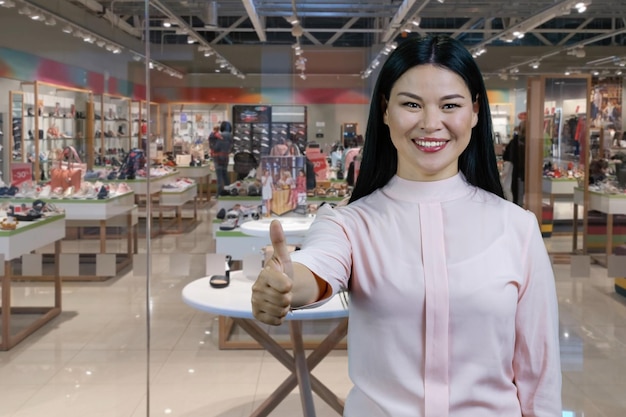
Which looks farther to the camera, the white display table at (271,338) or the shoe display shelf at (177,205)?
the shoe display shelf at (177,205)

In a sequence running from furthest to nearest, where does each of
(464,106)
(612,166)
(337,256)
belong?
(612,166) < (464,106) < (337,256)

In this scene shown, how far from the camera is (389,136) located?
4.63 ft

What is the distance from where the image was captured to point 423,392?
123 cm

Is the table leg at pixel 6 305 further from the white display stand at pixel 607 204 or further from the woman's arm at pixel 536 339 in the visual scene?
the woman's arm at pixel 536 339

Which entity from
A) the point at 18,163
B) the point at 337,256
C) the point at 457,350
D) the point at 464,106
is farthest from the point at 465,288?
the point at 18,163

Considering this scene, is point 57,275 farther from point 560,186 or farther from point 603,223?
point 603,223

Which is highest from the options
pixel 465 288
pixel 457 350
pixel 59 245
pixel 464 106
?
pixel 464 106

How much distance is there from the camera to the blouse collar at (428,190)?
1310 millimetres

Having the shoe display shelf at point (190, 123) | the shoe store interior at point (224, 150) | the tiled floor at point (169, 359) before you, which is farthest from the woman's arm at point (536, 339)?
the shoe display shelf at point (190, 123)

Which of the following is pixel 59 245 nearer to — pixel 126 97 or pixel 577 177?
pixel 126 97

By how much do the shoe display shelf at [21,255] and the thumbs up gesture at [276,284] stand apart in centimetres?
347

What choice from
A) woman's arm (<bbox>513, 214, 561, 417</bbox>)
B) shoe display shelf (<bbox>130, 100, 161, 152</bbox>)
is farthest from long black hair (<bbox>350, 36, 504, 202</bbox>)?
shoe display shelf (<bbox>130, 100, 161, 152</bbox>)

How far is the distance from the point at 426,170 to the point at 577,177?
340 centimetres

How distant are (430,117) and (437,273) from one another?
278mm
